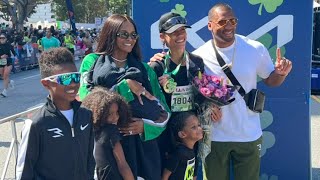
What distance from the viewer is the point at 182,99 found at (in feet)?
11.7

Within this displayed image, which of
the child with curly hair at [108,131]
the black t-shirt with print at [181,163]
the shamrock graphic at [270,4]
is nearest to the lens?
the child with curly hair at [108,131]

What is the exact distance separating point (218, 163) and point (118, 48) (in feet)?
4.15

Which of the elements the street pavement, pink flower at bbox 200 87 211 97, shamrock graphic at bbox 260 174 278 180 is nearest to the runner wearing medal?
pink flower at bbox 200 87 211 97

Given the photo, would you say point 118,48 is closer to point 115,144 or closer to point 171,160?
point 115,144

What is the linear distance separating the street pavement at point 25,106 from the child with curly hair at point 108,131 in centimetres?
316

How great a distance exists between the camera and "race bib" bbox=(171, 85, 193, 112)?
3529mm

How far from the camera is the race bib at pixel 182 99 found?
3.53m

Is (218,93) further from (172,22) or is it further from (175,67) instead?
(172,22)

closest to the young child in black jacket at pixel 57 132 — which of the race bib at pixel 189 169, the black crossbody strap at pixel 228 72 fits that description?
the race bib at pixel 189 169

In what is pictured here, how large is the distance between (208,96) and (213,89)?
0.07 m

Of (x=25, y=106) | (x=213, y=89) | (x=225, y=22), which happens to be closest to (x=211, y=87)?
(x=213, y=89)

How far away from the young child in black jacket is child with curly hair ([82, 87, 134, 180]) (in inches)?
8.5

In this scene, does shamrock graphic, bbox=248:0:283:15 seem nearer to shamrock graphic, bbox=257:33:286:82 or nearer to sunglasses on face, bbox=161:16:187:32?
shamrock graphic, bbox=257:33:286:82

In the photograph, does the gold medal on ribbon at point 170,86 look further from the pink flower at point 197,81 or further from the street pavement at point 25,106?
the street pavement at point 25,106
